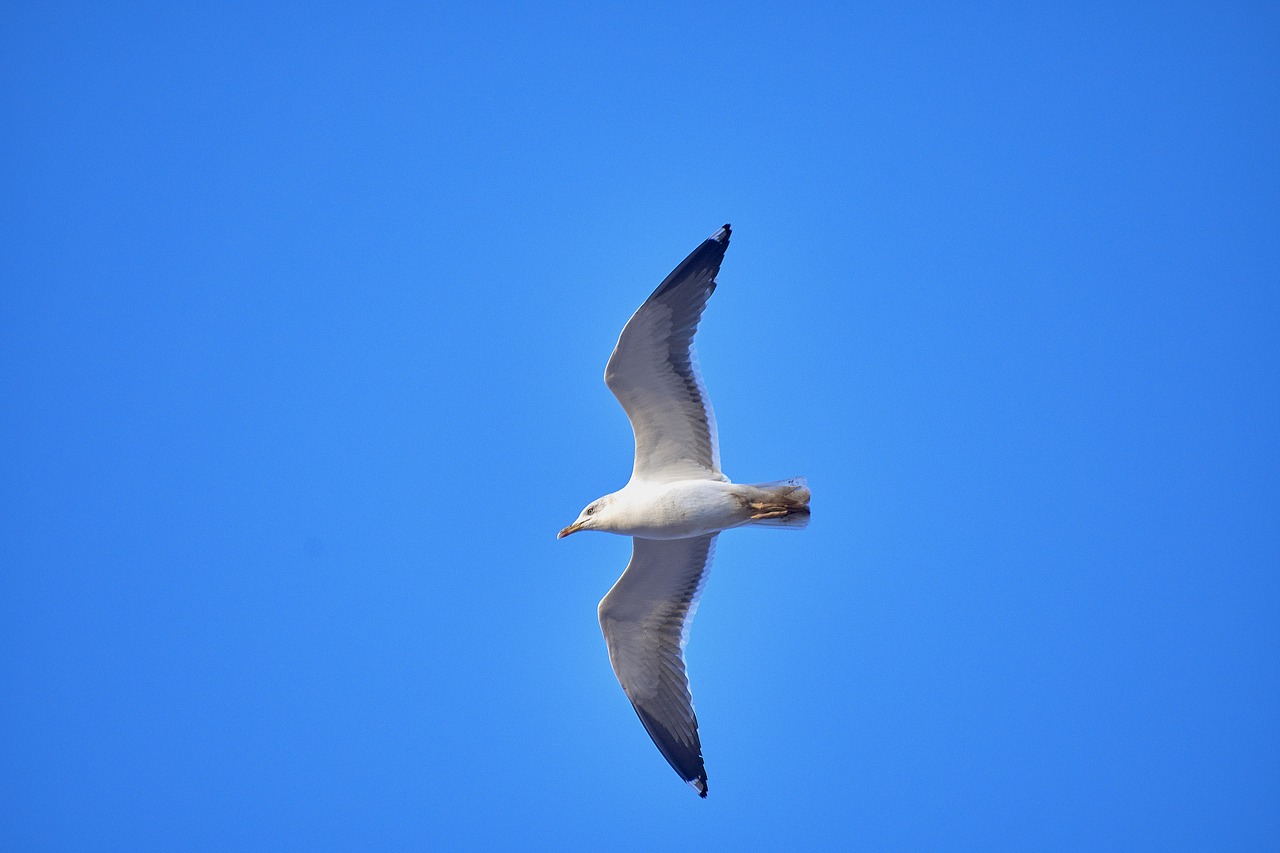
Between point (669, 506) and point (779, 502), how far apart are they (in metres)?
0.91

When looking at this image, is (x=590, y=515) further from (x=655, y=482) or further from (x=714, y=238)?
(x=714, y=238)

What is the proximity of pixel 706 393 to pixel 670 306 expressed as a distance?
860 millimetres

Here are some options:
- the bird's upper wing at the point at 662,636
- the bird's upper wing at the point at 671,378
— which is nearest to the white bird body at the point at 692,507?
the bird's upper wing at the point at 671,378

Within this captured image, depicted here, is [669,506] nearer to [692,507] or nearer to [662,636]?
[692,507]

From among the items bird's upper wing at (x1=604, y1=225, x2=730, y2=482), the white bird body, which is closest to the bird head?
the white bird body

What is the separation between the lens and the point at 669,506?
9078mm

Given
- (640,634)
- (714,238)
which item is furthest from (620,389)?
(640,634)

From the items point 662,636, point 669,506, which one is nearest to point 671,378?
point 669,506

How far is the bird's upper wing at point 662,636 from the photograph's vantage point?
9.87 m

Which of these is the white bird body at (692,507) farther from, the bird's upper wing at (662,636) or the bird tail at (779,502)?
the bird's upper wing at (662,636)

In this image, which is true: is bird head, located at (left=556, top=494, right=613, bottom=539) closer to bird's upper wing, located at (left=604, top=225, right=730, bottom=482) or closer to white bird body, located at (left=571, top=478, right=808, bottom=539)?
white bird body, located at (left=571, top=478, right=808, bottom=539)

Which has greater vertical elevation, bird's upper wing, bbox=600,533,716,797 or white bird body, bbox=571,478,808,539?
white bird body, bbox=571,478,808,539

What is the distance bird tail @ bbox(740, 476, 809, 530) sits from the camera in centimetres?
891

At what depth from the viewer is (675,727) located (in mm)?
9930
